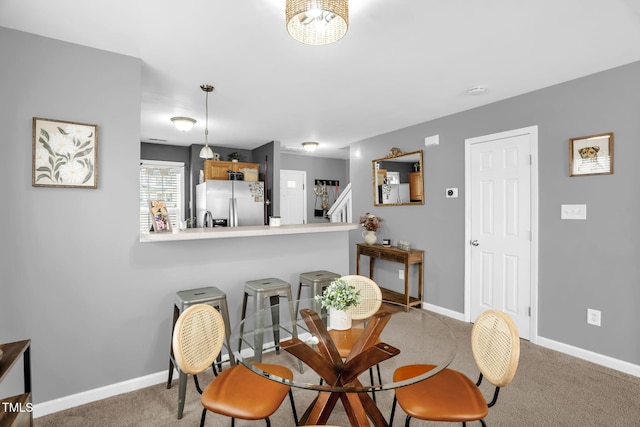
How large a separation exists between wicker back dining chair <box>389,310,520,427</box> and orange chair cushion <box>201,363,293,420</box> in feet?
1.86

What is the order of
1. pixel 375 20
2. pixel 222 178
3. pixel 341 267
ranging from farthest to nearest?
pixel 222 178 < pixel 341 267 < pixel 375 20

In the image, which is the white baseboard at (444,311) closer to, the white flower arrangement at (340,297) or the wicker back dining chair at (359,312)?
the wicker back dining chair at (359,312)

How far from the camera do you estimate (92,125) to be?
2.29 meters

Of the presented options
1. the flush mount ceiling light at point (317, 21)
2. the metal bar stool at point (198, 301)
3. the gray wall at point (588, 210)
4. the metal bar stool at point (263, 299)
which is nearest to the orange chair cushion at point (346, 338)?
the metal bar stool at point (263, 299)

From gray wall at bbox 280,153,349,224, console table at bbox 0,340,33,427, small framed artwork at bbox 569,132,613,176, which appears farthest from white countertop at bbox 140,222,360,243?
gray wall at bbox 280,153,349,224

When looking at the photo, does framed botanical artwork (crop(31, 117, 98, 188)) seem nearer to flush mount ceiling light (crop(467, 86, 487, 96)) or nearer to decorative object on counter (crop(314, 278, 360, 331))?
decorative object on counter (crop(314, 278, 360, 331))

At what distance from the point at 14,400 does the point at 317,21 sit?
6.96 ft

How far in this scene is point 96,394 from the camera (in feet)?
7.52

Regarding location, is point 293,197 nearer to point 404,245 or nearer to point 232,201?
point 232,201

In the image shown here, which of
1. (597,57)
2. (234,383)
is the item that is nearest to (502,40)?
(597,57)

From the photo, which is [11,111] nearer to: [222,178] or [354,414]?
[354,414]

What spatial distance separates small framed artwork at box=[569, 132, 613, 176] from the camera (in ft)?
8.93

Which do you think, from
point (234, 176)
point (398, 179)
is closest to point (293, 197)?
point (234, 176)

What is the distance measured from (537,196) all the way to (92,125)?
3760mm
